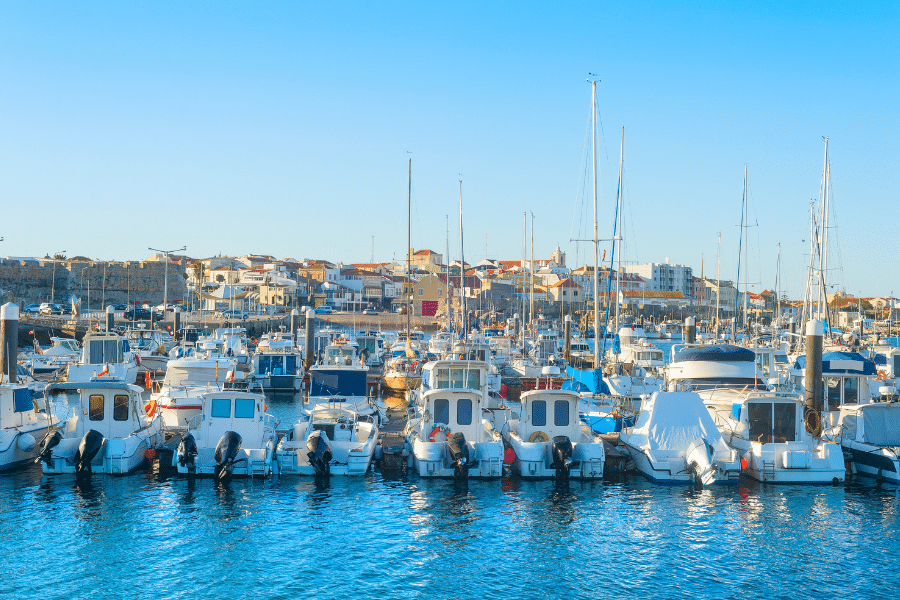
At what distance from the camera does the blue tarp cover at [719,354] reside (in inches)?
1152

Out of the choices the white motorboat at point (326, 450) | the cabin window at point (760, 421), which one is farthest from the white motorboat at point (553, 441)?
the white motorboat at point (326, 450)

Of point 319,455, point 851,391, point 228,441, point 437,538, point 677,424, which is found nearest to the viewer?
point 437,538

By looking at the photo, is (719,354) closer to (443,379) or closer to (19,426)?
(443,379)

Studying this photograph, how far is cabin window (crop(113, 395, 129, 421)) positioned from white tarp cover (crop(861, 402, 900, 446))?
65.2ft

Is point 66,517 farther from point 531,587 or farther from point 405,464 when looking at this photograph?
point 531,587

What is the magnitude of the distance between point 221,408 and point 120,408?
112 inches

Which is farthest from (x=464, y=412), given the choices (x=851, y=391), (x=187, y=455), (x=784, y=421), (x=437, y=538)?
(x=851, y=391)

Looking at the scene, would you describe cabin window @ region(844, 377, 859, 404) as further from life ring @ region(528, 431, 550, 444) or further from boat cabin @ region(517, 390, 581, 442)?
life ring @ region(528, 431, 550, 444)

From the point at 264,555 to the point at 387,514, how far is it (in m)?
3.38

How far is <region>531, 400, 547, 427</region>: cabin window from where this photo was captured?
2203 centimetres

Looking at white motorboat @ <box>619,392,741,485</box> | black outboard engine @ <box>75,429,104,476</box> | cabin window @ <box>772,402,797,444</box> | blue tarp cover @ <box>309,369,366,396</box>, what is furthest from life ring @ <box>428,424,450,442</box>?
cabin window @ <box>772,402,797,444</box>

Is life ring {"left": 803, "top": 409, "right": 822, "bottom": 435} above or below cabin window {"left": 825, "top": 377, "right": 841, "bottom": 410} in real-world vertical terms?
below

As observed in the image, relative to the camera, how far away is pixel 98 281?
10731 cm

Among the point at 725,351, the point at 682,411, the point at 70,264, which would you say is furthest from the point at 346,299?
the point at 682,411
